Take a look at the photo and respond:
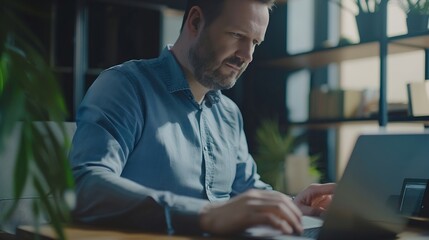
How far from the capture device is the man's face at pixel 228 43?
1.34 meters

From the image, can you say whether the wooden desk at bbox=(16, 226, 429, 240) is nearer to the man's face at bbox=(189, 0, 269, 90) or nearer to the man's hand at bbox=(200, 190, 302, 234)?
the man's hand at bbox=(200, 190, 302, 234)

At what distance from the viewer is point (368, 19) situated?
8.88 ft

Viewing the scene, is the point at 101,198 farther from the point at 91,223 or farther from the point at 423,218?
the point at 423,218

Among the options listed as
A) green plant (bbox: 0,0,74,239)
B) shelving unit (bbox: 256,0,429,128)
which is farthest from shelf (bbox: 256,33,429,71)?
green plant (bbox: 0,0,74,239)

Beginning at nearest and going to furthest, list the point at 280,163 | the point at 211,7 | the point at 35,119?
the point at 35,119 → the point at 211,7 → the point at 280,163

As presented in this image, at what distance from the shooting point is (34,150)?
1.42 ft

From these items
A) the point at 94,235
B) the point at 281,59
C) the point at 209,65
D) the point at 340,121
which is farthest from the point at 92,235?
the point at 281,59

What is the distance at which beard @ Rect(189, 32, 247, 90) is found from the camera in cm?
139

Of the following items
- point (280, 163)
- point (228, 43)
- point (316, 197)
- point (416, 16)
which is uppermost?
point (416, 16)

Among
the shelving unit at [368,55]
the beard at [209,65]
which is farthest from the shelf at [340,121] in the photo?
the beard at [209,65]

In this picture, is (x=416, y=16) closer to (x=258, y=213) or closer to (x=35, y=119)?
(x=258, y=213)

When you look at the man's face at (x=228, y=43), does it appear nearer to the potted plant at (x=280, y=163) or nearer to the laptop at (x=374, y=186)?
the laptop at (x=374, y=186)

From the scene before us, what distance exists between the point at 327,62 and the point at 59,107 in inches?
116

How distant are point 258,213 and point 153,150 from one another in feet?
1.80
